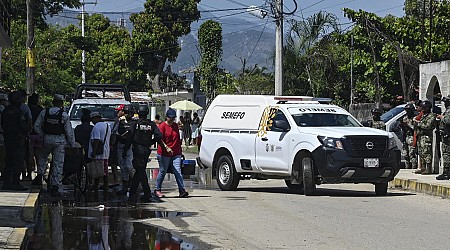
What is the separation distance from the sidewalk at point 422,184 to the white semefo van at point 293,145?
3.73 ft

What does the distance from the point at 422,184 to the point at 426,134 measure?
2513 millimetres

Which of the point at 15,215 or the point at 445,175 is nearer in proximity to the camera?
the point at 15,215

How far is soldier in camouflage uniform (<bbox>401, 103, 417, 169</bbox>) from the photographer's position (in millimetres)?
23328

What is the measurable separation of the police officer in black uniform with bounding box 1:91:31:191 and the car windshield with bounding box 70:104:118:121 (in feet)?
22.3

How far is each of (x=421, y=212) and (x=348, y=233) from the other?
3224mm

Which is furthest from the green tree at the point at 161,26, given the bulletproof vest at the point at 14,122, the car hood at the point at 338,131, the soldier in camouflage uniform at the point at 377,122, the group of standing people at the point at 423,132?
the bulletproof vest at the point at 14,122

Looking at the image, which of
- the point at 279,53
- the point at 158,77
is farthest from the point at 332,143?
the point at 158,77

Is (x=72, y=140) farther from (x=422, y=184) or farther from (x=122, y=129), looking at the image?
(x=422, y=184)

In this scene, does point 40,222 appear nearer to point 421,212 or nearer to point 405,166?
point 421,212

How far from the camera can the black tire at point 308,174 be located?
17250 mm

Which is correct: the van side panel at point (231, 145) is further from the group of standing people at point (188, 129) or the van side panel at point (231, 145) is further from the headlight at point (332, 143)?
the group of standing people at point (188, 129)

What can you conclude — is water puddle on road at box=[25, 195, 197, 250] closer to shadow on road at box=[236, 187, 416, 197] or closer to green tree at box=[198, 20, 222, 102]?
shadow on road at box=[236, 187, 416, 197]

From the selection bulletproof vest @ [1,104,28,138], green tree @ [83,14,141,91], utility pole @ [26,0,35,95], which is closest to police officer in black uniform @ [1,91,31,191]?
bulletproof vest @ [1,104,28,138]

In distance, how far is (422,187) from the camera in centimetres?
1889
